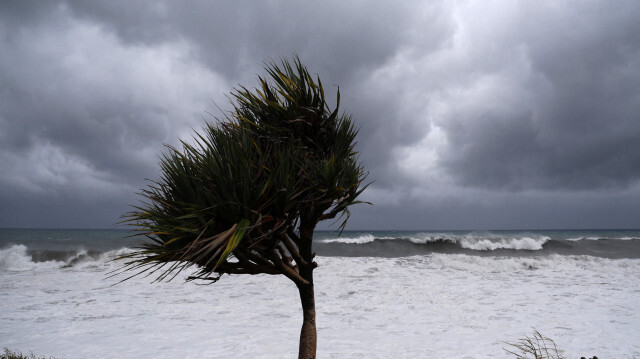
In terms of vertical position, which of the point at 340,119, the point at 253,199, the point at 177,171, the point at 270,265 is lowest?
the point at 270,265

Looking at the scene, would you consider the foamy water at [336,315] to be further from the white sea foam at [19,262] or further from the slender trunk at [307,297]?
the white sea foam at [19,262]

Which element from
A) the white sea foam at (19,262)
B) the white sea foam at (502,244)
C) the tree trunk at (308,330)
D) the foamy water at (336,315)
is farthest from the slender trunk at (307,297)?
the white sea foam at (502,244)

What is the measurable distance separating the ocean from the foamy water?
0.04m

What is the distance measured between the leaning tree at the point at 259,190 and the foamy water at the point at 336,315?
4626 millimetres

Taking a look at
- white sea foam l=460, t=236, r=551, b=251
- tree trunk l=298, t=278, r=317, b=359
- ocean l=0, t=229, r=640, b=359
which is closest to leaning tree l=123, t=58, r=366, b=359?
tree trunk l=298, t=278, r=317, b=359

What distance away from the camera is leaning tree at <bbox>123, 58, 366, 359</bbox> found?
10.9ft

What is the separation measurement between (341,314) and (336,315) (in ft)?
0.65

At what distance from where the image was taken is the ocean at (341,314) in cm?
818

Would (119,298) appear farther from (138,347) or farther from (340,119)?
(340,119)

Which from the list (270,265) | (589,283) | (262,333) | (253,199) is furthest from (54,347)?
(589,283)

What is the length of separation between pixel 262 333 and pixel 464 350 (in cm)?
480

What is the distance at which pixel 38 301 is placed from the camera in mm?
13023

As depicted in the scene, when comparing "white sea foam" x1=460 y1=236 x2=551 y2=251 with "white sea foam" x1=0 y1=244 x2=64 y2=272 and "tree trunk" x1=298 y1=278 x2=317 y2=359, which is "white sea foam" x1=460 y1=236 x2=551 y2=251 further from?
"white sea foam" x1=0 y1=244 x2=64 y2=272

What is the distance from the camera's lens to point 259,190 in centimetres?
335
